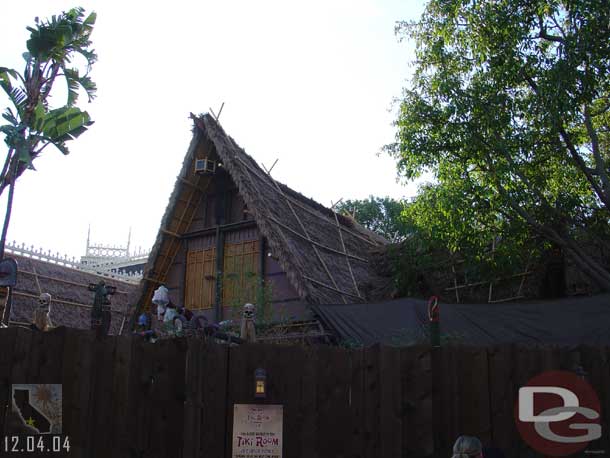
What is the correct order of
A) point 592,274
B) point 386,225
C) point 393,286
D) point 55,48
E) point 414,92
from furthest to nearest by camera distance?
point 386,225
point 393,286
point 55,48
point 414,92
point 592,274

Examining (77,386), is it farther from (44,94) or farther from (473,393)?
(44,94)

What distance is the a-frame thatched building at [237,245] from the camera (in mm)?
14297

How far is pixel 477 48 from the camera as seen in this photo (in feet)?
38.5

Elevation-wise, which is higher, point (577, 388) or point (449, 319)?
point (449, 319)

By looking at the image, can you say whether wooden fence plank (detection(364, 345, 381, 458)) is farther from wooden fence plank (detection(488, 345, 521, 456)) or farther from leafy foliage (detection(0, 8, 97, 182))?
leafy foliage (detection(0, 8, 97, 182))

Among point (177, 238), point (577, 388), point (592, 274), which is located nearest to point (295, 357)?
point (577, 388)

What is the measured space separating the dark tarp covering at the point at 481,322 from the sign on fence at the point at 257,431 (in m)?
4.56

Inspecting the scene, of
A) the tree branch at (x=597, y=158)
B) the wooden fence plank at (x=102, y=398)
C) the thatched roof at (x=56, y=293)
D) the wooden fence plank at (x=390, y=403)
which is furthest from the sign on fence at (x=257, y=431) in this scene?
→ the thatched roof at (x=56, y=293)

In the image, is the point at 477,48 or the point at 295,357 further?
the point at 477,48

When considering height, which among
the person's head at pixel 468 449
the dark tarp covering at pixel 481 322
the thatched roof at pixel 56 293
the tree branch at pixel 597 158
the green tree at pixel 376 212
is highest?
the green tree at pixel 376 212

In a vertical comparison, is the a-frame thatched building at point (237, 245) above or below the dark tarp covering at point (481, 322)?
above

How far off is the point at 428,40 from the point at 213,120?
550 centimetres

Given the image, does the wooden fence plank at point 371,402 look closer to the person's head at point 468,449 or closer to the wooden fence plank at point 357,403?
the wooden fence plank at point 357,403

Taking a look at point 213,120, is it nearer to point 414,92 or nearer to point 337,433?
point 414,92
